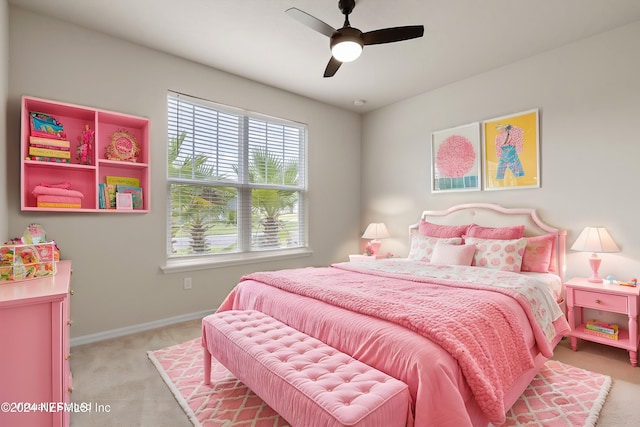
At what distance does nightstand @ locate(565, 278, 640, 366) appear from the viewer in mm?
2381

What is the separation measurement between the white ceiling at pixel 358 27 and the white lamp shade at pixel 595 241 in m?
1.74

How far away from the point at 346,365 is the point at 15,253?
5.66ft

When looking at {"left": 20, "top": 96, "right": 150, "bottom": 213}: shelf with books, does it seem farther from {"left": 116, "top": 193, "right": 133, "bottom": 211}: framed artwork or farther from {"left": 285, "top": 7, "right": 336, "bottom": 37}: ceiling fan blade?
{"left": 285, "top": 7, "right": 336, "bottom": 37}: ceiling fan blade

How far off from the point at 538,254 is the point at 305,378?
2.61 meters

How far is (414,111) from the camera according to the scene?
4.27 metres

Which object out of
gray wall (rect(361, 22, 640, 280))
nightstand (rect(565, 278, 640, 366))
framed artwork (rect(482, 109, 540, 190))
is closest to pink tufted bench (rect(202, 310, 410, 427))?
nightstand (rect(565, 278, 640, 366))

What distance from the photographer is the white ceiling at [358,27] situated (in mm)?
2447

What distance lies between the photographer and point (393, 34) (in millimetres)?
2141

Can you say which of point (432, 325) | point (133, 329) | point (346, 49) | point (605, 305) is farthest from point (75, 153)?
point (605, 305)

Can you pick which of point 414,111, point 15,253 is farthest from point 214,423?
point 414,111

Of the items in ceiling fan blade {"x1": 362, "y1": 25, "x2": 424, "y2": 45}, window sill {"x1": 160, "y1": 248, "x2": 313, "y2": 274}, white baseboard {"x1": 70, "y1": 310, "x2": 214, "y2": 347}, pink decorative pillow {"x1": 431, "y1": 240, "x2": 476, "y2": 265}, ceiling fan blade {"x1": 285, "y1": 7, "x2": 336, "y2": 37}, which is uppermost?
ceiling fan blade {"x1": 285, "y1": 7, "x2": 336, "y2": 37}

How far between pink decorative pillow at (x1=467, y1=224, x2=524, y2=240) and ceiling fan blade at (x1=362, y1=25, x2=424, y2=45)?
2038mm

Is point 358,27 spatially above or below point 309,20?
above

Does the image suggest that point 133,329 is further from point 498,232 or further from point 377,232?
point 498,232
